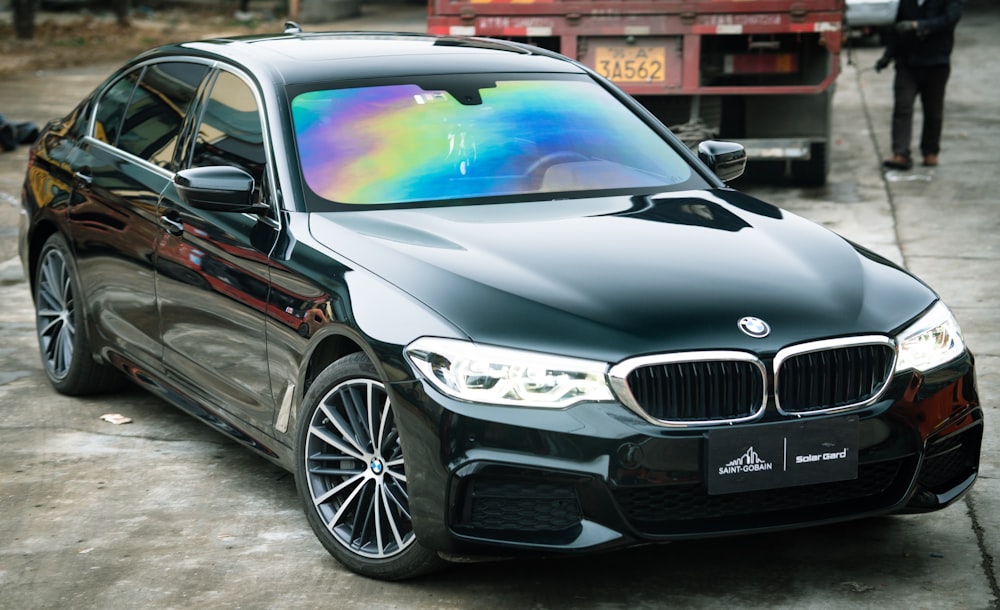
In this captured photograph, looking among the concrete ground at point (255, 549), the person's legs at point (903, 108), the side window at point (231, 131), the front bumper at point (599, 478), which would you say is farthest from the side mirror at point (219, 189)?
the person's legs at point (903, 108)

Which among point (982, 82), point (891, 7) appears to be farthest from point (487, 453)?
point (891, 7)

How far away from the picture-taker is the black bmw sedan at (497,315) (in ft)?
12.6

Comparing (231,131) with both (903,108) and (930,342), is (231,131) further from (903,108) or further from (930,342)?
(903,108)

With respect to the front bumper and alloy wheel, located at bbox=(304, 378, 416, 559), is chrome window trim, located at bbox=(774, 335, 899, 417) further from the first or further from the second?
alloy wheel, located at bbox=(304, 378, 416, 559)

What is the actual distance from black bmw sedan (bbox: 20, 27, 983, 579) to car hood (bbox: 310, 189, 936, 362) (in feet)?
0.04

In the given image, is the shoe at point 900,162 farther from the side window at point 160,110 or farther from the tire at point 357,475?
the tire at point 357,475

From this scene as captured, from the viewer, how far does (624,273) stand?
4223mm

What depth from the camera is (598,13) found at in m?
11.8

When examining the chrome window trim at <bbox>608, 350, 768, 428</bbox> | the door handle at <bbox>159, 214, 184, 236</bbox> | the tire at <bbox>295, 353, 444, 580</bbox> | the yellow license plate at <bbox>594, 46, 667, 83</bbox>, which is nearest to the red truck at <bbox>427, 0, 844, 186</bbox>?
the yellow license plate at <bbox>594, 46, 667, 83</bbox>

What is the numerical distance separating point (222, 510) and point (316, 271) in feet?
3.45

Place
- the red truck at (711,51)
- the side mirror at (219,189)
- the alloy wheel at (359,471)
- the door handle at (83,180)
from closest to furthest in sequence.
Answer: the alloy wheel at (359,471) < the side mirror at (219,189) < the door handle at (83,180) < the red truck at (711,51)

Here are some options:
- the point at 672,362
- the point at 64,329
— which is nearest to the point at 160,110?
the point at 64,329

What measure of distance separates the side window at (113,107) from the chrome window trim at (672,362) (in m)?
3.21

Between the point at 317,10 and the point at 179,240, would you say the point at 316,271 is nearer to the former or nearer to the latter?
the point at 179,240
